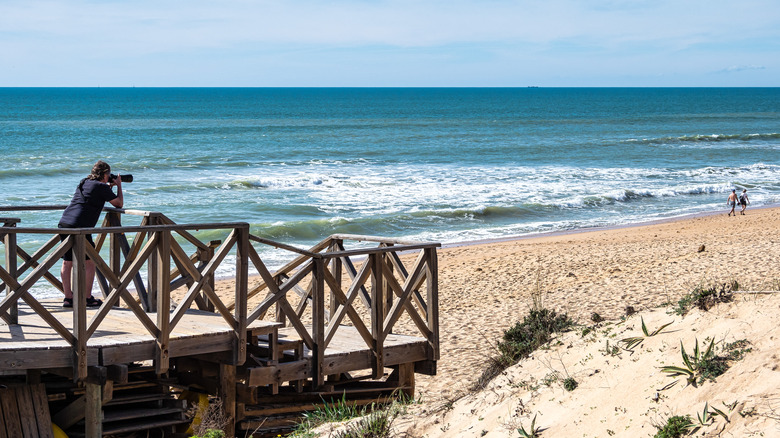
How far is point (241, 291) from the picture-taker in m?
6.65

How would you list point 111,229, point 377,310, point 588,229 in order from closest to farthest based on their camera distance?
1. point 111,229
2. point 377,310
3. point 588,229

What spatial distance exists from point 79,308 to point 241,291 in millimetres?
1264

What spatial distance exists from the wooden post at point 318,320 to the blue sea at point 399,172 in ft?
41.3

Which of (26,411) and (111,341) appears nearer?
(111,341)

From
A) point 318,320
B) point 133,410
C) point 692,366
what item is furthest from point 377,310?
point 692,366

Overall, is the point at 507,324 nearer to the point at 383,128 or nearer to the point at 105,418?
the point at 105,418

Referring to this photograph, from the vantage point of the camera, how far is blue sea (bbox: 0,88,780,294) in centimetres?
2581

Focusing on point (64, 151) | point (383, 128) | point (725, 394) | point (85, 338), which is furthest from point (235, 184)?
point (383, 128)

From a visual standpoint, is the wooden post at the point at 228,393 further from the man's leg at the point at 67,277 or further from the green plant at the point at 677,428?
the green plant at the point at 677,428

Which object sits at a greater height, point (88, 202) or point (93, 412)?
point (88, 202)

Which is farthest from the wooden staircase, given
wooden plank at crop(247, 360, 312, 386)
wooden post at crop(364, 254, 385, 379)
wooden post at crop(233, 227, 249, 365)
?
wooden post at crop(364, 254, 385, 379)

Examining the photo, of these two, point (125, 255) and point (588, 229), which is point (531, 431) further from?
point (588, 229)

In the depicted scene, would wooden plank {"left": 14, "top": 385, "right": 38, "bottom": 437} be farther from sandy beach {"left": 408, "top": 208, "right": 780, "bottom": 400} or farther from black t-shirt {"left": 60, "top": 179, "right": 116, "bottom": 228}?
sandy beach {"left": 408, "top": 208, "right": 780, "bottom": 400}

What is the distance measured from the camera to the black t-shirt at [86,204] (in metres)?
7.36
